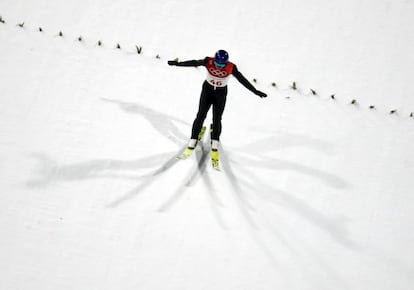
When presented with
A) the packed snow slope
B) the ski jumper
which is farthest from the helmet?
the packed snow slope

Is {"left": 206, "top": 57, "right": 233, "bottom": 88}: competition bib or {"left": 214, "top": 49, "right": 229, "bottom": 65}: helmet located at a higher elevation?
{"left": 214, "top": 49, "right": 229, "bottom": 65}: helmet

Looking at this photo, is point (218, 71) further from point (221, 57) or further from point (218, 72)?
point (221, 57)

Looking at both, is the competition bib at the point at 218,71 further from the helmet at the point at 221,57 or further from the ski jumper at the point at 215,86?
the helmet at the point at 221,57

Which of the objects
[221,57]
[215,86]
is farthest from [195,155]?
[221,57]

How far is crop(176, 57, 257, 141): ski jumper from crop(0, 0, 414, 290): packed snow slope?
54cm

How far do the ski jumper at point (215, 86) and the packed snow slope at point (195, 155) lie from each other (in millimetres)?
541

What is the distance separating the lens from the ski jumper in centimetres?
363

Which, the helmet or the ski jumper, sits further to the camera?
the ski jumper

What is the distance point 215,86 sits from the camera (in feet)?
12.5

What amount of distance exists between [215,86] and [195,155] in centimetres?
110

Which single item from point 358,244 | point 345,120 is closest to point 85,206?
point 358,244

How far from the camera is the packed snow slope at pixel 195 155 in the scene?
3.34 meters

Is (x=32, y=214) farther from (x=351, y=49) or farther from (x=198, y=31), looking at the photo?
(x=351, y=49)

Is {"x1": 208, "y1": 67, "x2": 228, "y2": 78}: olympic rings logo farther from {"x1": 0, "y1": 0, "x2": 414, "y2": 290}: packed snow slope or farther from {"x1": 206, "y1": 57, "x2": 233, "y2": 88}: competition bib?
{"x1": 0, "y1": 0, "x2": 414, "y2": 290}: packed snow slope
